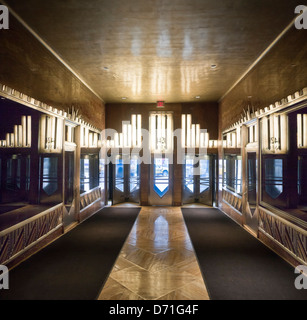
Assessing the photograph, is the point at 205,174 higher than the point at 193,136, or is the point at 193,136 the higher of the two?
the point at 193,136

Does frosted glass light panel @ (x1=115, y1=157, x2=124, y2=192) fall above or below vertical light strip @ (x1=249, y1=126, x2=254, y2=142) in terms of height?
below

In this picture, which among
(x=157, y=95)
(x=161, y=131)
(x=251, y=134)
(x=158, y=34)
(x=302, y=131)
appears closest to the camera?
(x=302, y=131)

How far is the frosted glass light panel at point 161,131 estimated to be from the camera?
7.64 metres

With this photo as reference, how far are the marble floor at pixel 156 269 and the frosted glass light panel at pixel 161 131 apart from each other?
3.39 m

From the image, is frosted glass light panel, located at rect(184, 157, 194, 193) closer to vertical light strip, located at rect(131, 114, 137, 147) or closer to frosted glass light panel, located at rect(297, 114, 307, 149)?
vertical light strip, located at rect(131, 114, 137, 147)

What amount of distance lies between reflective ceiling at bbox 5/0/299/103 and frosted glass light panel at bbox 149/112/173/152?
7.42 feet

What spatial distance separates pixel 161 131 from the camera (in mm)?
7680

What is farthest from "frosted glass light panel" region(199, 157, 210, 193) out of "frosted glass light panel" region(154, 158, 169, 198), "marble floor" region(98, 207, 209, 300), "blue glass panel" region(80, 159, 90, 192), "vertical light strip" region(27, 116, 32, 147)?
"vertical light strip" region(27, 116, 32, 147)

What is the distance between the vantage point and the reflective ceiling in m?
2.86

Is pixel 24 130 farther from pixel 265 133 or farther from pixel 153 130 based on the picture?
pixel 153 130

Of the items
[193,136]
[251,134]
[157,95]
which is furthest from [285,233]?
[157,95]

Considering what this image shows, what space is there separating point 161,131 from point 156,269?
534 cm

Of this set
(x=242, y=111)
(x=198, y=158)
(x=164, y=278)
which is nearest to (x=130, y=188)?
(x=198, y=158)

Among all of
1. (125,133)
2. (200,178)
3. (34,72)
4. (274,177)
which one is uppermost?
(34,72)
